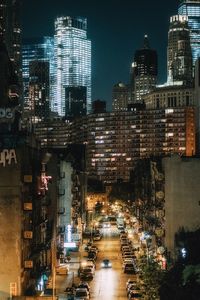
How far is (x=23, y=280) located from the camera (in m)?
65.6

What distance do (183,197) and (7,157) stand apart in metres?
31.8

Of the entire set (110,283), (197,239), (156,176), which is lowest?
(110,283)

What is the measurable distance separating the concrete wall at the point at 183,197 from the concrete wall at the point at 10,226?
2954cm

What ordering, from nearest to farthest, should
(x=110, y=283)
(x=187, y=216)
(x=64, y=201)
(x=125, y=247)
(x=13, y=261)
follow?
(x=13, y=261) < (x=110, y=283) < (x=187, y=216) < (x=125, y=247) < (x=64, y=201)

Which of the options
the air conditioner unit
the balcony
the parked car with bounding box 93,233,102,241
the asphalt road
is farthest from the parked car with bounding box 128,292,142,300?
the parked car with bounding box 93,233,102,241


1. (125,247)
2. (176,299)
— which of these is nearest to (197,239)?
(176,299)

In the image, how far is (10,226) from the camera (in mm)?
65250

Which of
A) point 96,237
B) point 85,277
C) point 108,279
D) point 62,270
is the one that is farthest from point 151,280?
point 96,237

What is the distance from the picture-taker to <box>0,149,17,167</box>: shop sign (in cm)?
6500

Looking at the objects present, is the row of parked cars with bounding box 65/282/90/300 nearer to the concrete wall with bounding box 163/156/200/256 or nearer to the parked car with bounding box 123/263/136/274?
the parked car with bounding box 123/263/136/274

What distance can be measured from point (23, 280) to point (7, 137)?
12.0 meters

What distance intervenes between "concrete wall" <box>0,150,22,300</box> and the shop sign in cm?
14

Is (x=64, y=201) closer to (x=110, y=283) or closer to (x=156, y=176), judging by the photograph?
(x=156, y=176)

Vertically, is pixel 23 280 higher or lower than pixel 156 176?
lower
